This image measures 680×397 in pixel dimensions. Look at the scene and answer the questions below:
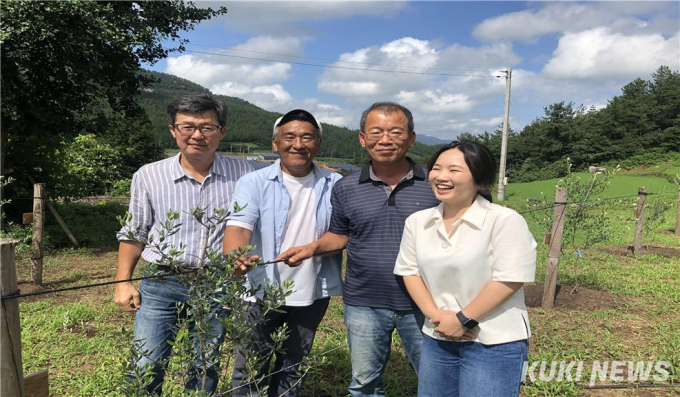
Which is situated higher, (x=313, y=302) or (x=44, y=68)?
(x=44, y=68)

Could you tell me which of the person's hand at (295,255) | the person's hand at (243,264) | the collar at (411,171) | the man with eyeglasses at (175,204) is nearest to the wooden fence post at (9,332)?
the man with eyeglasses at (175,204)

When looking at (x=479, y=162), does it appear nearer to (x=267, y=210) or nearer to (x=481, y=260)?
(x=481, y=260)

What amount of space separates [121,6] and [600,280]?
8.91 metres

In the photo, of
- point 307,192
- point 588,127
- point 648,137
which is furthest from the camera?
point 588,127

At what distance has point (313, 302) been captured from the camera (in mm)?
2400

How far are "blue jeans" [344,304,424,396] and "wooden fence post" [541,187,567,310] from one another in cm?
358

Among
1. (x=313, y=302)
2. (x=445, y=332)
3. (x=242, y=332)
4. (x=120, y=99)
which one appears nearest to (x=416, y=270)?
(x=445, y=332)

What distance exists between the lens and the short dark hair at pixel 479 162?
1.91 m

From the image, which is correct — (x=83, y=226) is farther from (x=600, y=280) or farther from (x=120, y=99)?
(x=600, y=280)

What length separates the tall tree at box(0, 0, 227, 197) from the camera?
7039 millimetres

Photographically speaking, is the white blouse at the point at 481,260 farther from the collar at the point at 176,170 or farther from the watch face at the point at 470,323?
the collar at the point at 176,170

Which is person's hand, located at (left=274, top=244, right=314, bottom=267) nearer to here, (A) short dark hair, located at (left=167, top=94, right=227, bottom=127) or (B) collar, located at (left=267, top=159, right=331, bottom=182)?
(B) collar, located at (left=267, top=159, right=331, bottom=182)

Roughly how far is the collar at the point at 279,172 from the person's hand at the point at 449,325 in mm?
917
